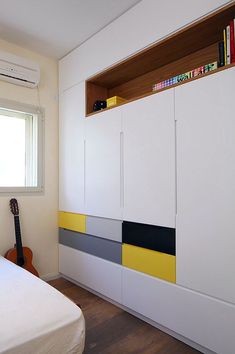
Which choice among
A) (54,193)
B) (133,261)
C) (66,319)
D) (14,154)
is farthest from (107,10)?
(66,319)

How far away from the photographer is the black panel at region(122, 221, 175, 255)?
1773mm

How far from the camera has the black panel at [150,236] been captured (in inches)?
69.8

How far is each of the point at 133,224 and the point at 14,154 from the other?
1.67 meters

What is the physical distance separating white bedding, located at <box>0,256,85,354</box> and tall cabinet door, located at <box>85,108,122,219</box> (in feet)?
3.32

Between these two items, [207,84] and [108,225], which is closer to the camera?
[207,84]

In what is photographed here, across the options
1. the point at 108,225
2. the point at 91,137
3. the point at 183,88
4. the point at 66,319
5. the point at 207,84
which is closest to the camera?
the point at 66,319

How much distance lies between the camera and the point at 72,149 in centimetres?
275

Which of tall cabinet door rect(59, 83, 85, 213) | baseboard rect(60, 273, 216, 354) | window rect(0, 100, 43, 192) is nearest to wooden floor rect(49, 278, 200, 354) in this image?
baseboard rect(60, 273, 216, 354)

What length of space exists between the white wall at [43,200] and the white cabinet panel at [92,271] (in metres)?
0.20

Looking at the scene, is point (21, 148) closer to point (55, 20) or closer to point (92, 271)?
point (55, 20)

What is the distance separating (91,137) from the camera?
2496 millimetres

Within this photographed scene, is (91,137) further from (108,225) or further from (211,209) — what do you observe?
(211,209)

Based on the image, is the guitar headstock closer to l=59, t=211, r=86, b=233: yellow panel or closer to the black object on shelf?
l=59, t=211, r=86, b=233: yellow panel

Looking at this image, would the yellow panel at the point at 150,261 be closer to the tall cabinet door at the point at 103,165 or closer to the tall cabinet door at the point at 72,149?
the tall cabinet door at the point at 103,165
